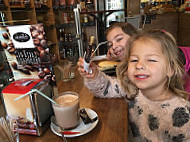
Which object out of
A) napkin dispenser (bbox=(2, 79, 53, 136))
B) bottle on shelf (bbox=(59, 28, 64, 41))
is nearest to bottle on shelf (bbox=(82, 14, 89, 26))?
bottle on shelf (bbox=(59, 28, 64, 41))

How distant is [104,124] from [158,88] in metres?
0.44

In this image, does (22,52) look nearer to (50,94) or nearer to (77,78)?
(50,94)

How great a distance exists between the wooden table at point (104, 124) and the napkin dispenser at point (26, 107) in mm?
42

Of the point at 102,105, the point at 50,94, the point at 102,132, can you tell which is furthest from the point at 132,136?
the point at 50,94

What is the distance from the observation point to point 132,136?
47.4 inches

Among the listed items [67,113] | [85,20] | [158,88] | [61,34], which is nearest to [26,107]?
[67,113]

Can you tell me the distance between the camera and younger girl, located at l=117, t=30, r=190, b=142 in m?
0.94

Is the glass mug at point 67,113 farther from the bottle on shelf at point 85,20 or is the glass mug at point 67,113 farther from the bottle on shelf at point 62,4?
the bottle on shelf at point 85,20

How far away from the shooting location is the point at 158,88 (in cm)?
104

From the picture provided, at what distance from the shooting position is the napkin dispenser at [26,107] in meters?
0.72

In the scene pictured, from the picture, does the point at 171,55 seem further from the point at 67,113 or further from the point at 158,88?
the point at 67,113

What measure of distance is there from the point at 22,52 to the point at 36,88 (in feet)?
0.75

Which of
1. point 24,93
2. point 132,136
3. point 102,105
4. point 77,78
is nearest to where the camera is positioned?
point 24,93

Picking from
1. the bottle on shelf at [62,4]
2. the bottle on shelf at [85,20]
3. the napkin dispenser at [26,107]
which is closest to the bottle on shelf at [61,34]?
the bottle on shelf at [62,4]
